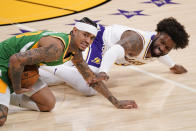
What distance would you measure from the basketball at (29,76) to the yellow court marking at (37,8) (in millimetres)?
3446

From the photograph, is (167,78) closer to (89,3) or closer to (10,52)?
(10,52)

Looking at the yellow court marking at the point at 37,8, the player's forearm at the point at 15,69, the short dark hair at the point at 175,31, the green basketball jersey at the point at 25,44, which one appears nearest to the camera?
the player's forearm at the point at 15,69

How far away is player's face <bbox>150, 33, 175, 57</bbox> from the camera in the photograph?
3807 mm

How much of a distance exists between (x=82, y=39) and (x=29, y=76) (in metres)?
0.58

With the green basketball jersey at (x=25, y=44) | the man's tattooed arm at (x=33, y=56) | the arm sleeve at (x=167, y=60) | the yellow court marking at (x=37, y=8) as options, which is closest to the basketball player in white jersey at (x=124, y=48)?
the arm sleeve at (x=167, y=60)

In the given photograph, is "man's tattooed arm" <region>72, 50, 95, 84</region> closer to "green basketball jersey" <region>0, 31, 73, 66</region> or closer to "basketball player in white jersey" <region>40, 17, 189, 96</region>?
"basketball player in white jersey" <region>40, 17, 189, 96</region>

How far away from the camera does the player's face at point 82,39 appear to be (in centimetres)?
312

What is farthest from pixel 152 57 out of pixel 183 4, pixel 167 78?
pixel 183 4

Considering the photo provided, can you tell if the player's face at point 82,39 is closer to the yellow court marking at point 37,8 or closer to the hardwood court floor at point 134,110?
the hardwood court floor at point 134,110

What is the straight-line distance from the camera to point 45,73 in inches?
166

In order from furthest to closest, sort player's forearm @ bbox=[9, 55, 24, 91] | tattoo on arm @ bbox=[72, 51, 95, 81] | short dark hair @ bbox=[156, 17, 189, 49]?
1. short dark hair @ bbox=[156, 17, 189, 49]
2. tattoo on arm @ bbox=[72, 51, 95, 81]
3. player's forearm @ bbox=[9, 55, 24, 91]

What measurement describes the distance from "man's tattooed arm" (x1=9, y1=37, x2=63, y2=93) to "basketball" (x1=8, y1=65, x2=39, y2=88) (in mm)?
247

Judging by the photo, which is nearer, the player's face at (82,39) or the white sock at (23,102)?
the player's face at (82,39)

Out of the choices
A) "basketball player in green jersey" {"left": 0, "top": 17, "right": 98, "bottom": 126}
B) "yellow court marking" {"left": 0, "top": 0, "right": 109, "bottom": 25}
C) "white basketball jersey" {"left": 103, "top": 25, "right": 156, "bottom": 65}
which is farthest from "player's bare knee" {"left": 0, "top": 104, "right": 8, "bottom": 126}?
"yellow court marking" {"left": 0, "top": 0, "right": 109, "bottom": 25}
